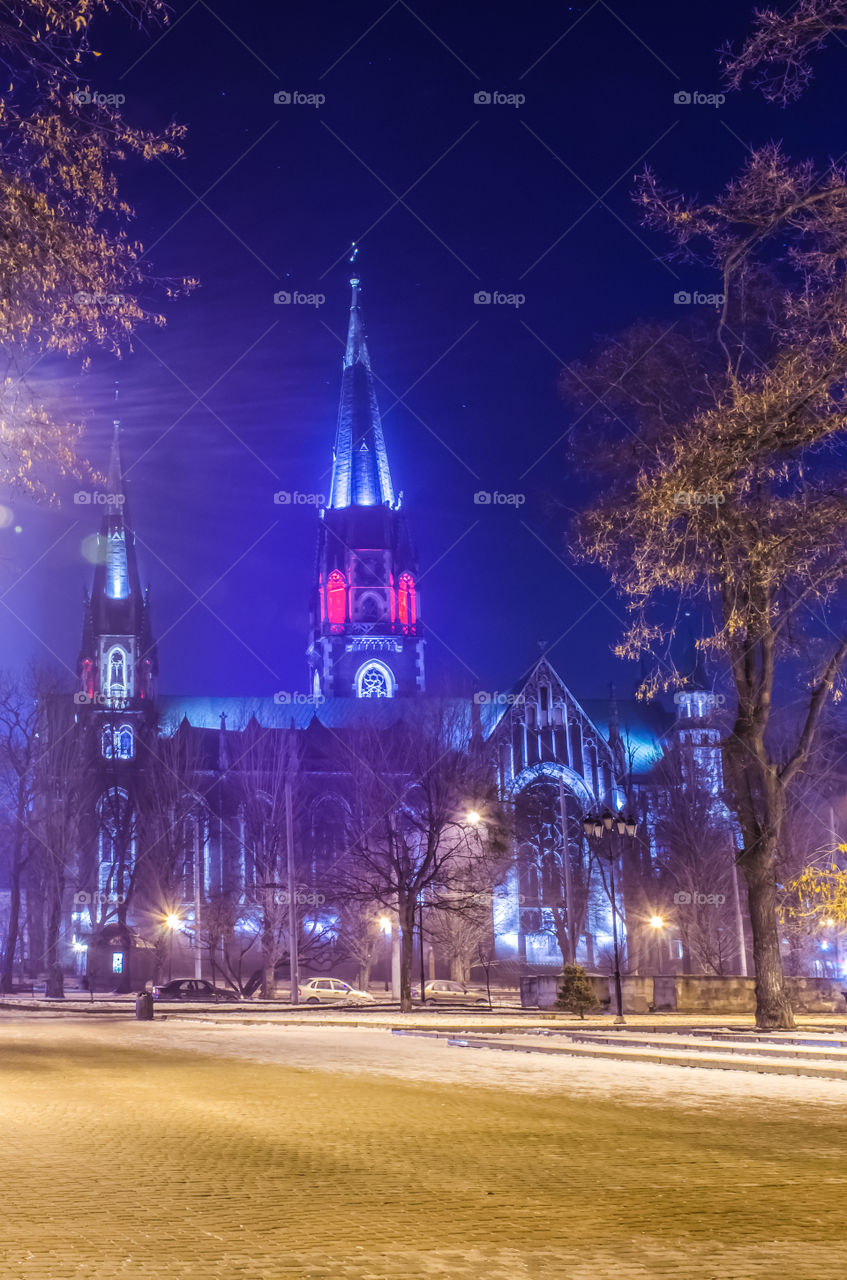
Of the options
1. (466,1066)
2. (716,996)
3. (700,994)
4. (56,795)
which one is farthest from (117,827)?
(466,1066)

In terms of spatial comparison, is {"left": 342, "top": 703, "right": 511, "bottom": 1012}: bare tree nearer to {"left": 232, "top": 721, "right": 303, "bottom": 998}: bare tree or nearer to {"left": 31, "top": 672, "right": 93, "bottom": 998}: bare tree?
{"left": 232, "top": 721, "right": 303, "bottom": 998}: bare tree

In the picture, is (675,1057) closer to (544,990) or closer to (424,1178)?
(424,1178)

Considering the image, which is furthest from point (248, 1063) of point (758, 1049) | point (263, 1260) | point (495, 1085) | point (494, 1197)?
point (263, 1260)

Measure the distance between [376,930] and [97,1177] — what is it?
174 feet

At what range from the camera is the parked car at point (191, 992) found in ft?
173

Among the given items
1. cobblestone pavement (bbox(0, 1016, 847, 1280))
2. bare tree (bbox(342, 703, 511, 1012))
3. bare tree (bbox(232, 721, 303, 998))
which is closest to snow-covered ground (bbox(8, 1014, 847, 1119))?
cobblestone pavement (bbox(0, 1016, 847, 1280))

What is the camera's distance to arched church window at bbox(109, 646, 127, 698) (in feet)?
335

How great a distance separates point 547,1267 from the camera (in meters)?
5.93

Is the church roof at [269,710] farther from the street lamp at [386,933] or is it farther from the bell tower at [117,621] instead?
the street lamp at [386,933]

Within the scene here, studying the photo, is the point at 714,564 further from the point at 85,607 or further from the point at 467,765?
the point at 85,607

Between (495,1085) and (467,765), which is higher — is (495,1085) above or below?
below

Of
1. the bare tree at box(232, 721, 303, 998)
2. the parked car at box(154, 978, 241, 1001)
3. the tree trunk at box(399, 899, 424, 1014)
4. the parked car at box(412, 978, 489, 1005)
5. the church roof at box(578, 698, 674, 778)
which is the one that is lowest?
the parked car at box(412, 978, 489, 1005)

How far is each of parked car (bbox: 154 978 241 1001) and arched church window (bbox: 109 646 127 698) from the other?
168 feet

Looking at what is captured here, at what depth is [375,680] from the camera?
364 feet
